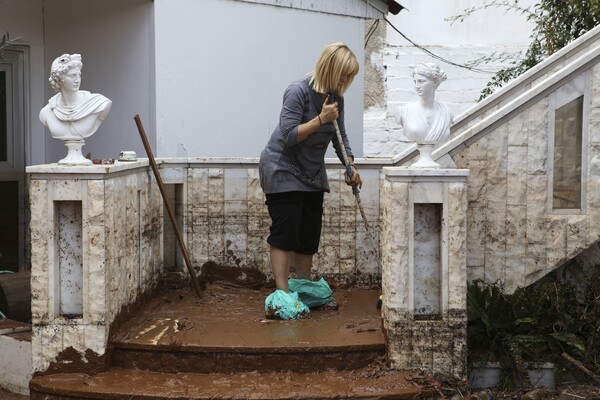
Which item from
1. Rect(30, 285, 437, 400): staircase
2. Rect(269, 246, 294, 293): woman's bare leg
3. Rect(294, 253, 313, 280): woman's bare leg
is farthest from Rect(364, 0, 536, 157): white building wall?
Rect(30, 285, 437, 400): staircase

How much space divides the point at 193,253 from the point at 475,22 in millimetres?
8494

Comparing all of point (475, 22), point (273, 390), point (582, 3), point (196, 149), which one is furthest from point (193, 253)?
point (475, 22)

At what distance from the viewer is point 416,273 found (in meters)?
6.52

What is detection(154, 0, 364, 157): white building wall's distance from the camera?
9.00 m

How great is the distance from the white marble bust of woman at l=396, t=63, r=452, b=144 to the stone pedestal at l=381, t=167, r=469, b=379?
0.31 meters

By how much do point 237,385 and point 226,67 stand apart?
4100mm

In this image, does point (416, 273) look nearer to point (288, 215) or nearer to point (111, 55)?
point (288, 215)

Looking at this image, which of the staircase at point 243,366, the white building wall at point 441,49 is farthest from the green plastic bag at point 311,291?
the white building wall at point 441,49

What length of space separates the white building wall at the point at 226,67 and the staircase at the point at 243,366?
8.65ft

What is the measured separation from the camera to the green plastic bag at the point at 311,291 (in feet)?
24.5

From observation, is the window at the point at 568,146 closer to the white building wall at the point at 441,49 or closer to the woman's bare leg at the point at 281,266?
the woman's bare leg at the point at 281,266

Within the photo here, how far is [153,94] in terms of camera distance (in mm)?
8930

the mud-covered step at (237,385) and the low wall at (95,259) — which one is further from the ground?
the low wall at (95,259)

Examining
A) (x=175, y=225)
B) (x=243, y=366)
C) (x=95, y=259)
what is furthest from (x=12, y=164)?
(x=243, y=366)
